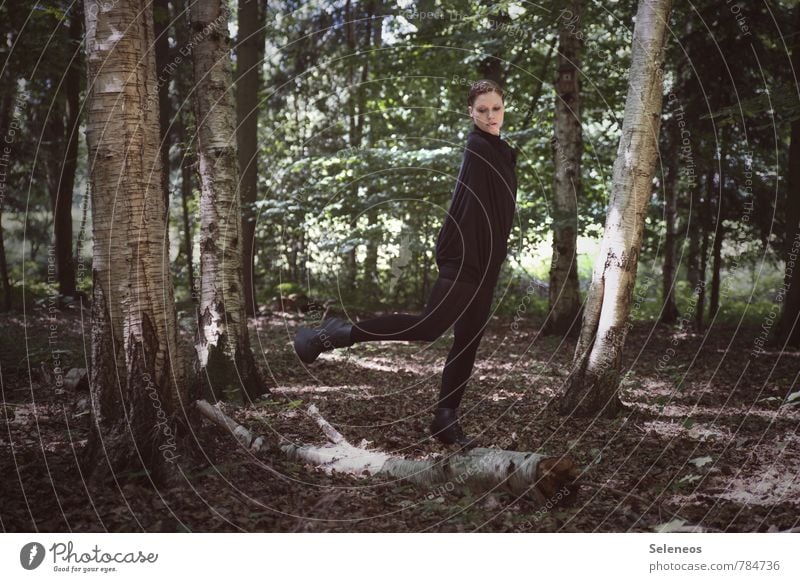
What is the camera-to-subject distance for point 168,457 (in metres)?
4.32

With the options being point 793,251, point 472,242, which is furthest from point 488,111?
point 793,251

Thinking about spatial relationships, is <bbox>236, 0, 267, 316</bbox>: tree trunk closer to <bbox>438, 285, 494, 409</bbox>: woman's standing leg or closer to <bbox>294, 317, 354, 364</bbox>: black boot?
<bbox>294, 317, 354, 364</bbox>: black boot

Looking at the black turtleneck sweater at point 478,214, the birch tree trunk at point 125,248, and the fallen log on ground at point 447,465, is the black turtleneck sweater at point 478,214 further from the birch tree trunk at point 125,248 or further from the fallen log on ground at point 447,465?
the birch tree trunk at point 125,248

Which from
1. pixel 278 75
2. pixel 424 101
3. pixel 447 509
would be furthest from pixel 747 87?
pixel 278 75

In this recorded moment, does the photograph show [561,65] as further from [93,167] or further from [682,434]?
[93,167]

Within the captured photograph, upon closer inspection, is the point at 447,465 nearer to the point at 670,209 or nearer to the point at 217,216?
the point at 217,216

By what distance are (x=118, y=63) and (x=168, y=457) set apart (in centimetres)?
269

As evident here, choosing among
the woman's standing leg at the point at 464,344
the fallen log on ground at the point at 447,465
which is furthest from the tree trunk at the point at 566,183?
the fallen log on ground at the point at 447,465

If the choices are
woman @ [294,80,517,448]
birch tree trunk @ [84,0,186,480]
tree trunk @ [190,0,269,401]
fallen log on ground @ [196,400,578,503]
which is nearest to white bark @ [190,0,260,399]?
A: tree trunk @ [190,0,269,401]

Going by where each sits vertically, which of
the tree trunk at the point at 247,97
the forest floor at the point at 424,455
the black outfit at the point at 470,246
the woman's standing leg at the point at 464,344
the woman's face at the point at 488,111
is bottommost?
the forest floor at the point at 424,455

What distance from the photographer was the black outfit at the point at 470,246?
191 inches

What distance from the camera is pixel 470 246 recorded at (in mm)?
4824

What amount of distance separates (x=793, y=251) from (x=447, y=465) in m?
8.10

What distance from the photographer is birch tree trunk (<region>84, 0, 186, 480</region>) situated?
4227 mm
